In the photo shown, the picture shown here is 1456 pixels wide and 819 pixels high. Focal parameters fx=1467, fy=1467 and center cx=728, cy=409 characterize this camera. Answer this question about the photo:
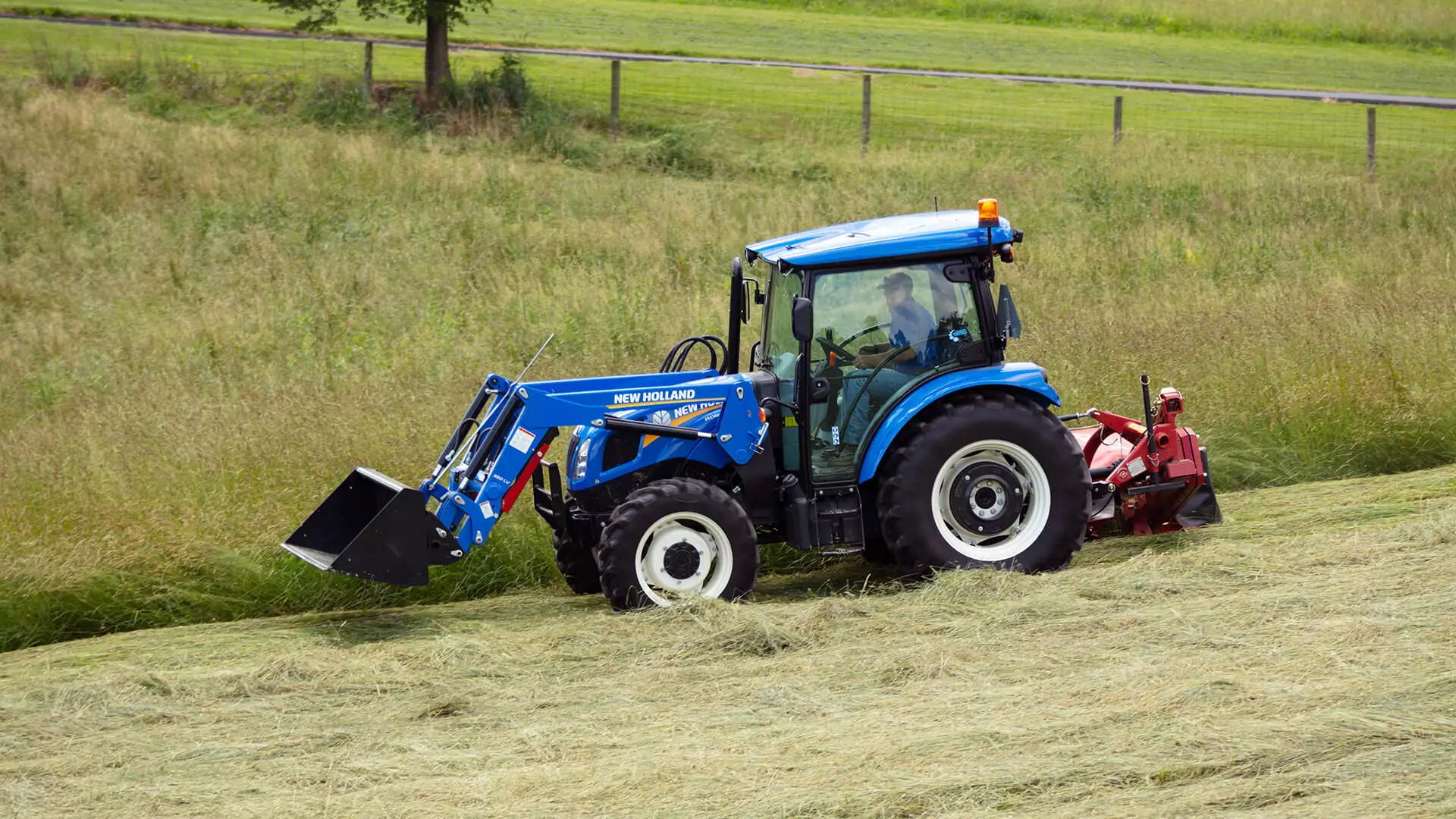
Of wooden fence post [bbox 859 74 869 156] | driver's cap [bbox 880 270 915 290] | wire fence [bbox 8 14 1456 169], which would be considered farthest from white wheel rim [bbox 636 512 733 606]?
wooden fence post [bbox 859 74 869 156]

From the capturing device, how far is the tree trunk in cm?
2323

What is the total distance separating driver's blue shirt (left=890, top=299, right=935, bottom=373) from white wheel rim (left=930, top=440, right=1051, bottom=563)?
0.52m

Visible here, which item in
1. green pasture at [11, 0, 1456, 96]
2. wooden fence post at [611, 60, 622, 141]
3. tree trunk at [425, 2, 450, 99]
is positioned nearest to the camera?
wooden fence post at [611, 60, 622, 141]

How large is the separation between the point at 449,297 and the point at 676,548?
7.19 m

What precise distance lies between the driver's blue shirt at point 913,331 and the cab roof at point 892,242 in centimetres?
28

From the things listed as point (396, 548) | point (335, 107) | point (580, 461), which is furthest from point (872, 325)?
point (335, 107)

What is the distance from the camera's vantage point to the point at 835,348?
7203mm

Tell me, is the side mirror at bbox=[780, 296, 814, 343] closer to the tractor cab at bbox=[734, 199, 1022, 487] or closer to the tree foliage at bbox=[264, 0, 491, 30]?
the tractor cab at bbox=[734, 199, 1022, 487]

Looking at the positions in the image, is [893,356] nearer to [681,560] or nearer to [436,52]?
[681,560]

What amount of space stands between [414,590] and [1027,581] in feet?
10.1

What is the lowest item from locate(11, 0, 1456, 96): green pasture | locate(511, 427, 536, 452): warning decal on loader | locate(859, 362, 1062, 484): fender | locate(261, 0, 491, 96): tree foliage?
locate(511, 427, 536, 452): warning decal on loader

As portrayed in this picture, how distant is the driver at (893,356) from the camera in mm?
7230

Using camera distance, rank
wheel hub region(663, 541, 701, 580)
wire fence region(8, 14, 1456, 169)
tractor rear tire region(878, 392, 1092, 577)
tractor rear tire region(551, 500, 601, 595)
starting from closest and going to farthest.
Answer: wheel hub region(663, 541, 701, 580) → tractor rear tire region(878, 392, 1092, 577) → tractor rear tire region(551, 500, 601, 595) → wire fence region(8, 14, 1456, 169)

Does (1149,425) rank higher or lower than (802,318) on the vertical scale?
lower
